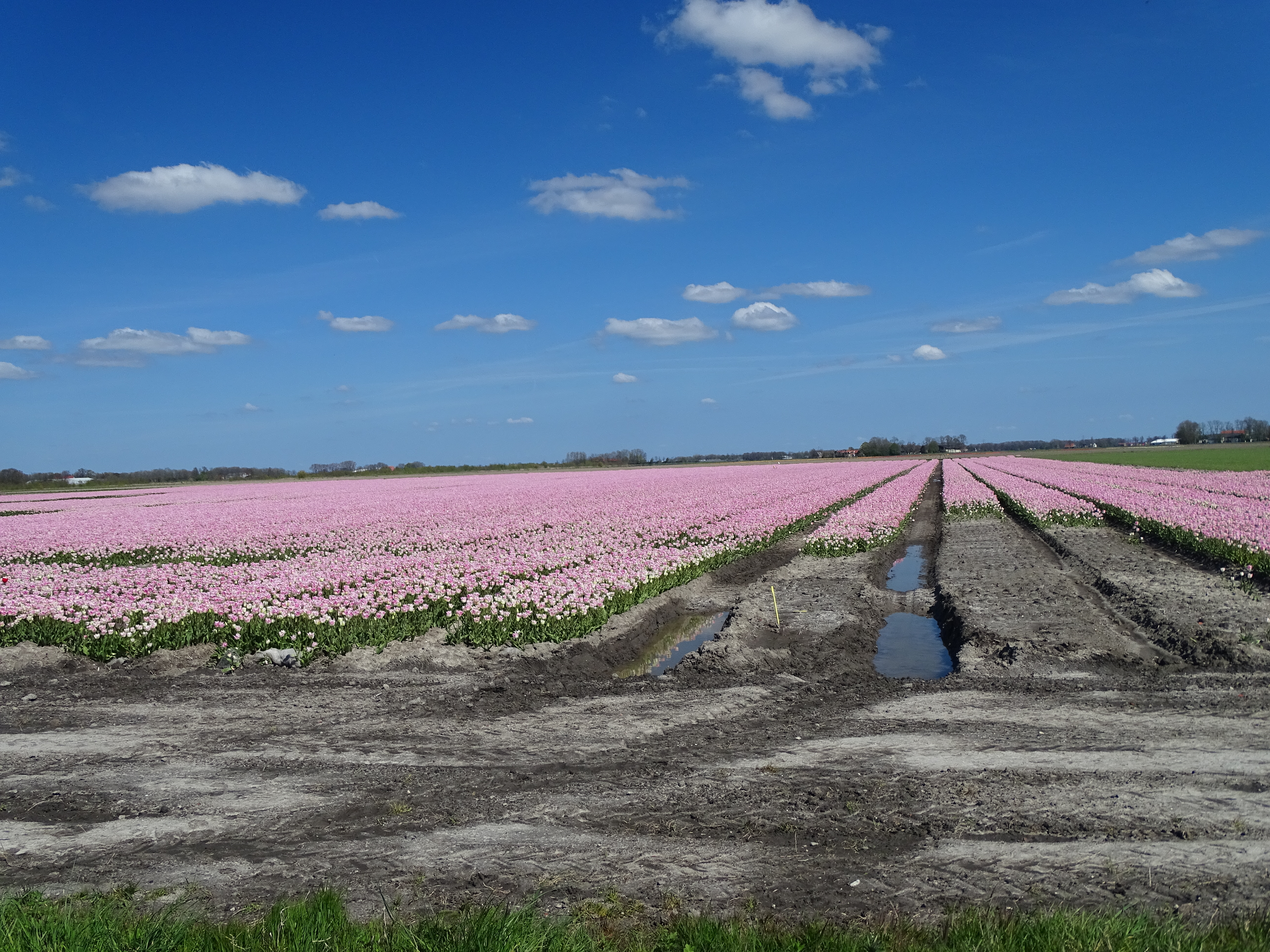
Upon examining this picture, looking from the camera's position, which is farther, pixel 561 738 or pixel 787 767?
pixel 561 738

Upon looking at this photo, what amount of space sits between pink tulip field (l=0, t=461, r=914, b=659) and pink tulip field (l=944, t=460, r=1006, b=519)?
3237 millimetres

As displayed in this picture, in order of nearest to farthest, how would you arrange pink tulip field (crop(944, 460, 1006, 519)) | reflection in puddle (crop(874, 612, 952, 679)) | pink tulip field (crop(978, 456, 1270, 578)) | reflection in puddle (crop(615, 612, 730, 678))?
reflection in puddle (crop(874, 612, 952, 679)) < reflection in puddle (crop(615, 612, 730, 678)) < pink tulip field (crop(978, 456, 1270, 578)) < pink tulip field (crop(944, 460, 1006, 519))

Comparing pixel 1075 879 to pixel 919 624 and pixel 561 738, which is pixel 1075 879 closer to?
pixel 561 738

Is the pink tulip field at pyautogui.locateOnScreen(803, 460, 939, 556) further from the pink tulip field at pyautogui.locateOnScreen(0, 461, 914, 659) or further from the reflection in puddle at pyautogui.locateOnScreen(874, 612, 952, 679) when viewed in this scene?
the reflection in puddle at pyautogui.locateOnScreen(874, 612, 952, 679)

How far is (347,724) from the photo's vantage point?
284 inches

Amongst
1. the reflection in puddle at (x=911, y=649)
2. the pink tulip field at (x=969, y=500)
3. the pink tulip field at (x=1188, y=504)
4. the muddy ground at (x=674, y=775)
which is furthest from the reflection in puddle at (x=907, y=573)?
the pink tulip field at (x=969, y=500)

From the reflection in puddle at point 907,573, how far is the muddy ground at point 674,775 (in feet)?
17.2

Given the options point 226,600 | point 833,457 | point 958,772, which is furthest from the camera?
point 833,457

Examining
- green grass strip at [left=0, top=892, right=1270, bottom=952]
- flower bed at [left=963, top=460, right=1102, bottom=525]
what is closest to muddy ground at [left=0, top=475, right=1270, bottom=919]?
green grass strip at [left=0, top=892, right=1270, bottom=952]

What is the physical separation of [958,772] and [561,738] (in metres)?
3.01

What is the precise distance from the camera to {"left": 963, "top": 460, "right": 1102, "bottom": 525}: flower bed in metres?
23.7

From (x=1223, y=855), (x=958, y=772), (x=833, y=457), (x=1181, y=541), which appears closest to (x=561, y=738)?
(x=958, y=772)

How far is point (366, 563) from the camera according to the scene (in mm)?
15195

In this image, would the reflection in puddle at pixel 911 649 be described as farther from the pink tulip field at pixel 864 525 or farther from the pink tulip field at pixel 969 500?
the pink tulip field at pixel 969 500
